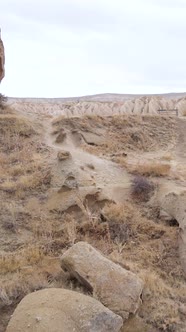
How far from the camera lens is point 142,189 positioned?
11570 mm

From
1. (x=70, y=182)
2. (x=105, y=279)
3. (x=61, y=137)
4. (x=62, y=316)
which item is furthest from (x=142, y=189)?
(x=62, y=316)

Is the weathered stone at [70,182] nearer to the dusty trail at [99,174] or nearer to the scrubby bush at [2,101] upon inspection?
the dusty trail at [99,174]

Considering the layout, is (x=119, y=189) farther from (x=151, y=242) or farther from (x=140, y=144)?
(x=140, y=144)

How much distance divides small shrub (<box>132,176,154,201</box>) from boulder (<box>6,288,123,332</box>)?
5.50m

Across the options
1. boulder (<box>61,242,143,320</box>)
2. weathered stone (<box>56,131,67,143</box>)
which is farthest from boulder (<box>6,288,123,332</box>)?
weathered stone (<box>56,131,67,143</box>)

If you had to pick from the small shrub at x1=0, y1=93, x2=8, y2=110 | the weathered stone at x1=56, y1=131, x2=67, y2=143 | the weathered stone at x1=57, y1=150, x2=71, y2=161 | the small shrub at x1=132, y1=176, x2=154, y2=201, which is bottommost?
the small shrub at x1=132, y1=176, x2=154, y2=201

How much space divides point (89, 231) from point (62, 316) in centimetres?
405

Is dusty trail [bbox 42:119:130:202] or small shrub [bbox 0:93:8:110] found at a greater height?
small shrub [bbox 0:93:8:110]

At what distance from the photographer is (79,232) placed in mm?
9742

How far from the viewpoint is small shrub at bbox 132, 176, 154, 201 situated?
449 inches

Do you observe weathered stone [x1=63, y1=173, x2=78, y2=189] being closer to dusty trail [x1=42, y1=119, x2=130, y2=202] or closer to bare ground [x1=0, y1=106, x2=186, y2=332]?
bare ground [x1=0, y1=106, x2=186, y2=332]

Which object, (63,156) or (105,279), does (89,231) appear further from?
(63,156)

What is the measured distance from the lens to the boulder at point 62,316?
18.4 ft

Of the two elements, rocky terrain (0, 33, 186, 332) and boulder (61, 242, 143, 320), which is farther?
boulder (61, 242, 143, 320)
